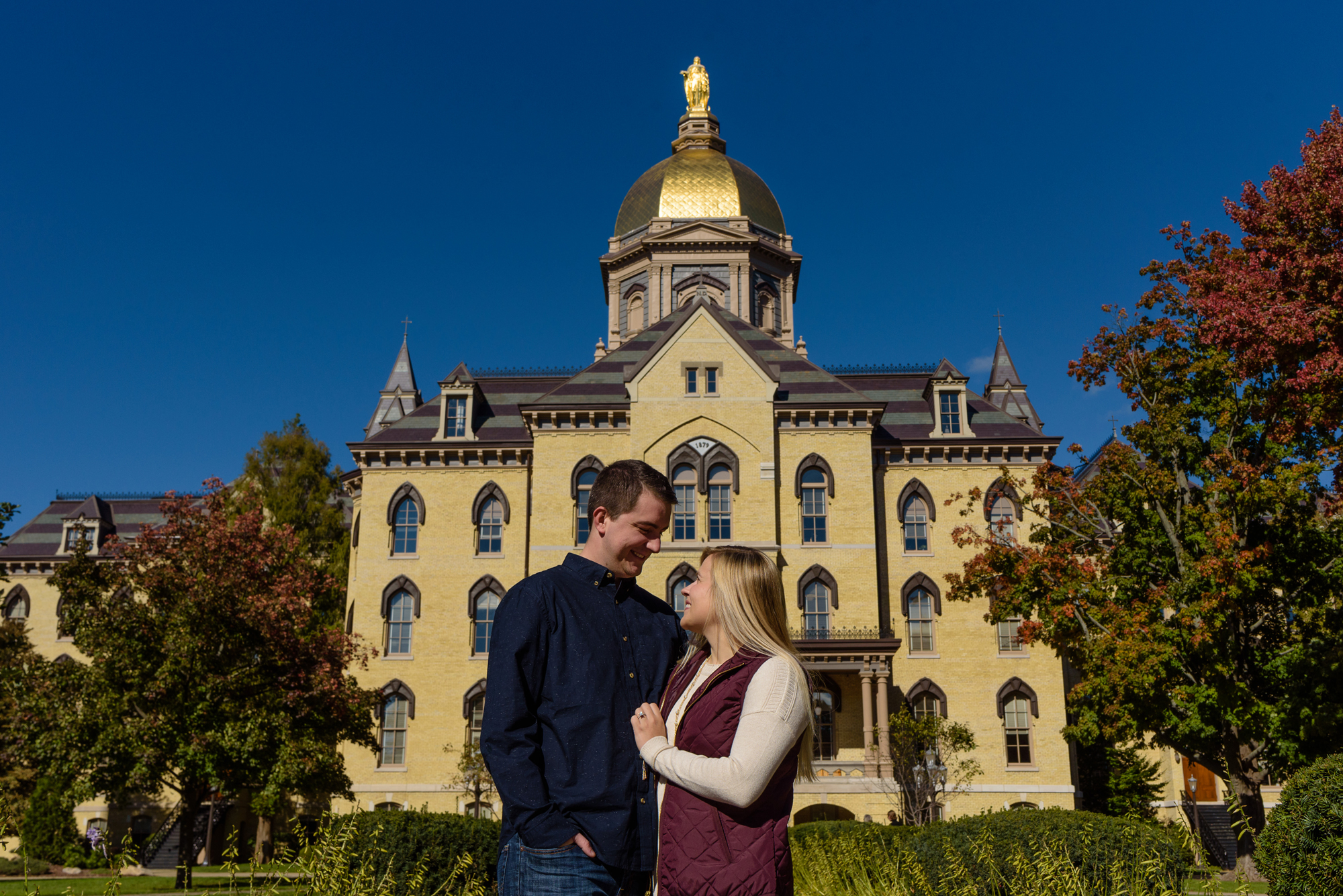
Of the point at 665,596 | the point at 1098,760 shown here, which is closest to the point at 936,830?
the point at 665,596

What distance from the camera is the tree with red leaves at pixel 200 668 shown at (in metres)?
18.2

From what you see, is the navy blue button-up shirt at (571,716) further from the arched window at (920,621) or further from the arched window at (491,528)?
the arched window at (491,528)

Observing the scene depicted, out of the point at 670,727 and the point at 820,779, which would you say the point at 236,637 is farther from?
the point at 670,727

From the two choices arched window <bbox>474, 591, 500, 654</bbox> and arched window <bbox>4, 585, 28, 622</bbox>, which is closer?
arched window <bbox>474, 591, 500, 654</bbox>

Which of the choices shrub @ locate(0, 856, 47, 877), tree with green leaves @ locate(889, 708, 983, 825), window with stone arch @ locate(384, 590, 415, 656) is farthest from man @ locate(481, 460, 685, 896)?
window with stone arch @ locate(384, 590, 415, 656)

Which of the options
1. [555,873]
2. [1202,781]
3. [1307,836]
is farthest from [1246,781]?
[1202,781]

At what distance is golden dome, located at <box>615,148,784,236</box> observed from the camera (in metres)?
45.2

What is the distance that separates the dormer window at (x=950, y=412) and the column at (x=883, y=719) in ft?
28.3

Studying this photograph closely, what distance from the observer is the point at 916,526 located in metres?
32.8

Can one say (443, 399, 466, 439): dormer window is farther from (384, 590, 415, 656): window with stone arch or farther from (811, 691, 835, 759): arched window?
(811, 691, 835, 759): arched window

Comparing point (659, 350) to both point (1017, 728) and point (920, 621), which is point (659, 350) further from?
point (1017, 728)

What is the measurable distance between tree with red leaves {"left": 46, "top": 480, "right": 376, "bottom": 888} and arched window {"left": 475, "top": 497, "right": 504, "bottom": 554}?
12379 mm

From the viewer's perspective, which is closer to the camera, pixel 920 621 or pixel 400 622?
pixel 920 621

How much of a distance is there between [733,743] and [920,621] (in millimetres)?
29302
